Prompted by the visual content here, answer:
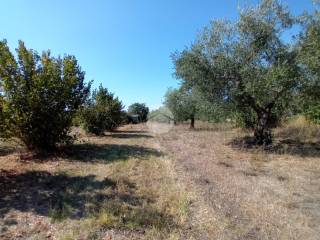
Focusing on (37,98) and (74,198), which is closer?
(74,198)

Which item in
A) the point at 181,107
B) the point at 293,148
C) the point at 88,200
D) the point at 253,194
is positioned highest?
the point at 181,107

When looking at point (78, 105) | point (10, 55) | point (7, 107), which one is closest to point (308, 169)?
point (78, 105)

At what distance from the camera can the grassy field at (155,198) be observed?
17.0 ft

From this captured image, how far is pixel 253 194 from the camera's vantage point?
7.32 metres

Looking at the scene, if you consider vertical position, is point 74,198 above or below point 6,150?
below

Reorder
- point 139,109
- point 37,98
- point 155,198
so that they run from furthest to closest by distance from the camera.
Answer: point 139,109 < point 37,98 < point 155,198

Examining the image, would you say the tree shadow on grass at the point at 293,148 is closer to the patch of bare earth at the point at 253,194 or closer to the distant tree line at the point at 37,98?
the patch of bare earth at the point at 253,194

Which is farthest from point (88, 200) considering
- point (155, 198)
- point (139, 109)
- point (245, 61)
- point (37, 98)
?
point (139, 109)

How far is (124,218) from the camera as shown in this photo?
18.3 feet

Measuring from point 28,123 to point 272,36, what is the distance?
1170cm

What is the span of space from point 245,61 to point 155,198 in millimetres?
10268

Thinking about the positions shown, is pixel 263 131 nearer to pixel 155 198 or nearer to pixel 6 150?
pixel 155 198

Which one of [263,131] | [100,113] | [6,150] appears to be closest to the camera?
[6,150]

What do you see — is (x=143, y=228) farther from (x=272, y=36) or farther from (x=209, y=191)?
(x=272, y=36)
